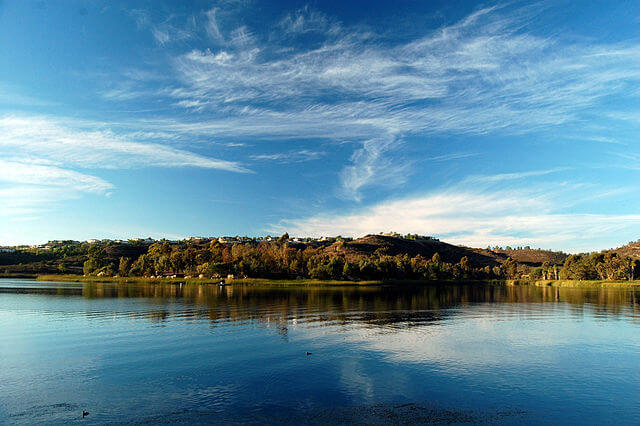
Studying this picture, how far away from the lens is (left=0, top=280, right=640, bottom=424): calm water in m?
21.5

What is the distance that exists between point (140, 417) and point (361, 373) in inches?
569

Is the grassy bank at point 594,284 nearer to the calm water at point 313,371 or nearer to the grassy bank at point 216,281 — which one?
the grassy bank at point 216,281

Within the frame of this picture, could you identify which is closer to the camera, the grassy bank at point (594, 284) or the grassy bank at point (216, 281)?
the grassy bank at point (216, 281)

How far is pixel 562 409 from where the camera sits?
22641 mm

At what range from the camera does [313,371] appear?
28875 millimetres

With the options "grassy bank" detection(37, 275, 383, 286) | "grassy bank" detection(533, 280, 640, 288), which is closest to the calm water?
"grassy bank" detection(37, 275, 383, 286)

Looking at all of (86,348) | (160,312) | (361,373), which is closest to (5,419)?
(86,348)

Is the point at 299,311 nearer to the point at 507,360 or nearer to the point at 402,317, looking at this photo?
the point at 402,317

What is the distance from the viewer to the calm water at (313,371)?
21516 mm

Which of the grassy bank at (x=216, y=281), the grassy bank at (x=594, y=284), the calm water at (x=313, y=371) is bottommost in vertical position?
the grassy bank at (x=594, y=284)

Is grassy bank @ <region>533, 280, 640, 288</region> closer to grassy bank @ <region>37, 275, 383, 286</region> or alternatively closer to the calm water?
grassy bank @ <region>37, 275, 383, 286</region>

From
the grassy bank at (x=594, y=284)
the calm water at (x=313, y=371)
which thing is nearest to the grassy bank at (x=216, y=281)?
the grassy bank at (x=594, y=284)

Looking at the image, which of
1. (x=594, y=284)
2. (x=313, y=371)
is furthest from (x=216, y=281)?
(x=594, y=284)

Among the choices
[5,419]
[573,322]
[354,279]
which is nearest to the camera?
[5,419]
